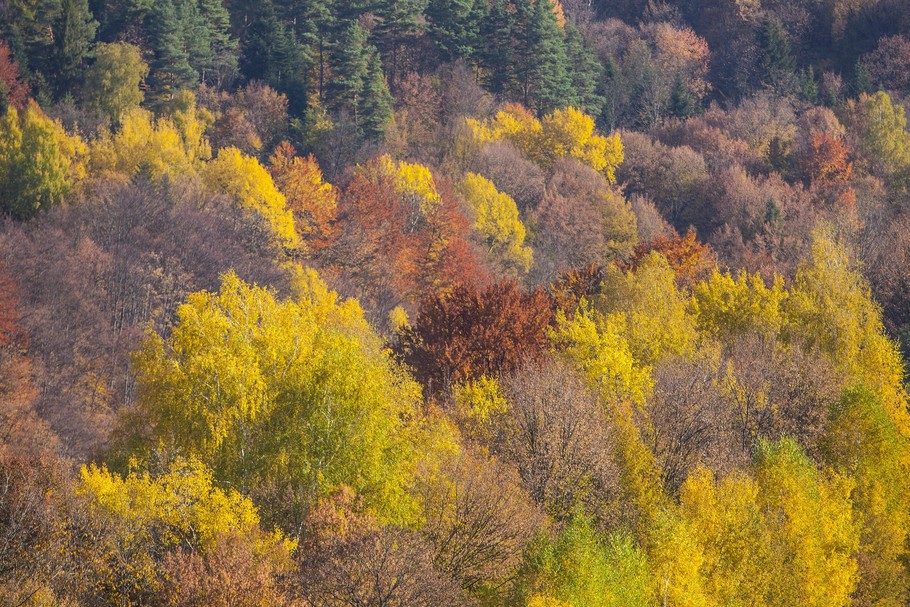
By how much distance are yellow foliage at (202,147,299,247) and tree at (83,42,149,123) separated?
819 cm

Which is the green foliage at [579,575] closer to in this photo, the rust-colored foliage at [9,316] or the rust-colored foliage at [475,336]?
the rust-colored foliage at [475,336]

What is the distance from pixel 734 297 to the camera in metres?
63.7

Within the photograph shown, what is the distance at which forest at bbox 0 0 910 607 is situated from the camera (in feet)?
109

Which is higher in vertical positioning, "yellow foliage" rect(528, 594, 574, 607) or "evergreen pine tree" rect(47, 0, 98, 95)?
"yellow foliage" rect(528, 594, 574, 607)

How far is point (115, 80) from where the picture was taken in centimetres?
9462

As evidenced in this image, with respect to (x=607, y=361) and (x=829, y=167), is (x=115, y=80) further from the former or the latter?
(x=607, y=361)

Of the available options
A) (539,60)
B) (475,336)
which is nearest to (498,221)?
(539,60)

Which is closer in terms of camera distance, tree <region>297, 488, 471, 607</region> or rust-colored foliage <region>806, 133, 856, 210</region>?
tree <region>297, 488, 471, 607</region>

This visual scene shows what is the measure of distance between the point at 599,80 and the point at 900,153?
32.0m

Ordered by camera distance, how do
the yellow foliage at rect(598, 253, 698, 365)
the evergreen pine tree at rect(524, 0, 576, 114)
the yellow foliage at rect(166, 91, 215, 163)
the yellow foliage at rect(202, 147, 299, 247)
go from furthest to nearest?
the evergreen pine tree at rect(524, 0, 576, 114), the yellow foliage at rect(166, 91, 215, 163), the yellow foliage at rect(202, 147, 299, 247), the yellow foliage at rect(598, 253, 698, 365)

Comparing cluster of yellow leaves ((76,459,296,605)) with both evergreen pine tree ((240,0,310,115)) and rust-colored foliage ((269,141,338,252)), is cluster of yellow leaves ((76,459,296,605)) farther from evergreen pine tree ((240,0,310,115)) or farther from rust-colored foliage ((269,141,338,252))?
evergreen pine tree ((240,0,310,115))

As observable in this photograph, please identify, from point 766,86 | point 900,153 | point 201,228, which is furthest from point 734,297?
point 766,86

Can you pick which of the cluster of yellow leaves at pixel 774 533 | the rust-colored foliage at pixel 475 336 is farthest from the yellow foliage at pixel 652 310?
the cluster of yellow leaves at pixel 774 533

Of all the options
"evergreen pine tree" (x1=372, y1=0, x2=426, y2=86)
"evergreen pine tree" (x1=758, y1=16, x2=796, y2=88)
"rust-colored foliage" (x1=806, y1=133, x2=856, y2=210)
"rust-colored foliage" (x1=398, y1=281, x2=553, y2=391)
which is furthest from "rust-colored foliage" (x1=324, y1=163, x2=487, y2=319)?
"evergreen pine tree" (x1=758, y1=16, x2=796, y2=88)
